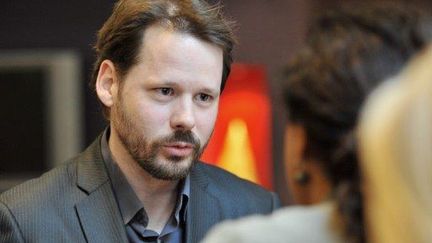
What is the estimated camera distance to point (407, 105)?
1237 mm

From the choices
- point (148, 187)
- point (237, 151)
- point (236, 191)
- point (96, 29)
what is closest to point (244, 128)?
point (237, 151)

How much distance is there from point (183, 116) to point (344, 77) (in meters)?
1.34

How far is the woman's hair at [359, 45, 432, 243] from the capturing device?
1.23m

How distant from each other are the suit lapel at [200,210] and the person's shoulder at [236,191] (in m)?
0.02

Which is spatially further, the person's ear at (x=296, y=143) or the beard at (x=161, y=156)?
the beard at (x=161, y=156)

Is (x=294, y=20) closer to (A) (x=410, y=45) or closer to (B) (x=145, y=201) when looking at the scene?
(B) (x=145, y=201)

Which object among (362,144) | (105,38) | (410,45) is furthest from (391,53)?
(105,38)

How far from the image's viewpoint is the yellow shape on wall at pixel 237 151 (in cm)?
→ 545

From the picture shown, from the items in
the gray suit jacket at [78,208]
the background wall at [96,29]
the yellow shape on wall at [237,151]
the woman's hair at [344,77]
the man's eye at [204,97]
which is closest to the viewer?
the woman's hair at [344,77]

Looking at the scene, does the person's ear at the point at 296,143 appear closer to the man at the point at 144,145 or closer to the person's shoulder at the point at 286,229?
the person's shoulder at the point at 286,229

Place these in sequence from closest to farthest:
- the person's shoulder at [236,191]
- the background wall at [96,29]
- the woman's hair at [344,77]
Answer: the woman's hair at [344,77] → the person's shoulder at [236,191] → the background wall at [96,29]

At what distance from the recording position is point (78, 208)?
2.79 m

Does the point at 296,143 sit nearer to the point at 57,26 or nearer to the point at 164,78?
the point at 164,78

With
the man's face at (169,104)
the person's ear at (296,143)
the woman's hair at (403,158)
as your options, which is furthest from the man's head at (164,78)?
the woman's hair at (403,158)
